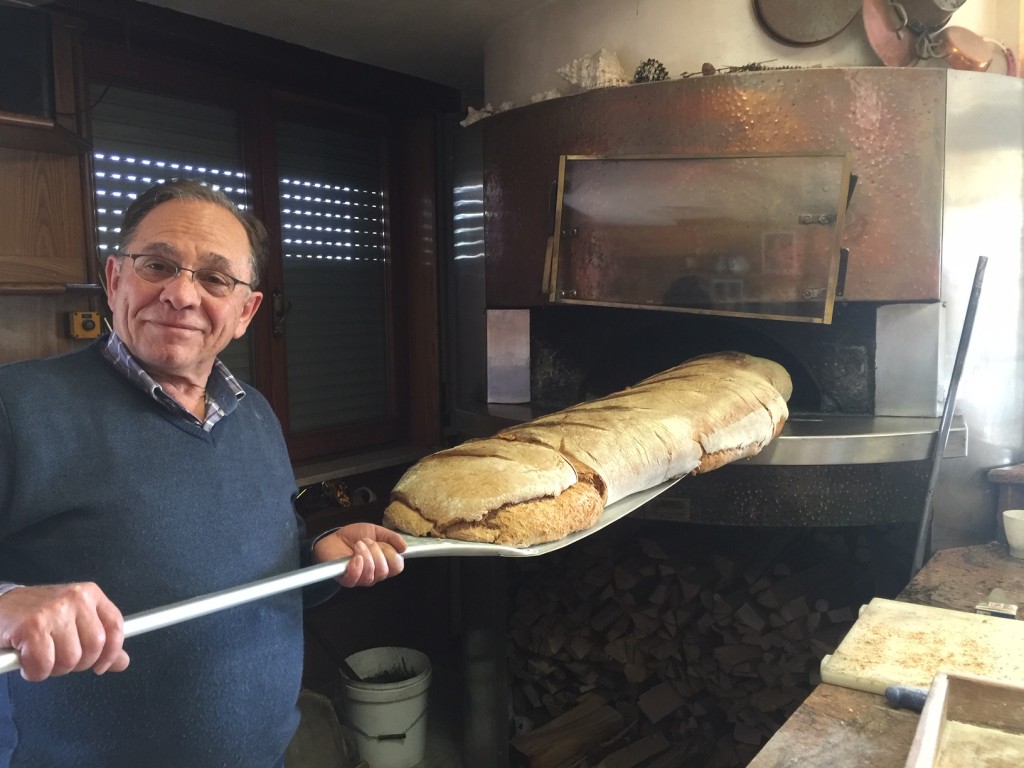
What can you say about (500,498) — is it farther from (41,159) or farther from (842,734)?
(41,159)

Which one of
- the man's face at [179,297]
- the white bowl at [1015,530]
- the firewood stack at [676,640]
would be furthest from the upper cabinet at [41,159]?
the white bowl at [1015,530]

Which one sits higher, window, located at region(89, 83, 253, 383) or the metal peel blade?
window, located at region(89, 83, 253, 383)

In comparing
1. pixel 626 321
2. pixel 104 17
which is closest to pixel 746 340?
pixel 626 321

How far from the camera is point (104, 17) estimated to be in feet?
7.14

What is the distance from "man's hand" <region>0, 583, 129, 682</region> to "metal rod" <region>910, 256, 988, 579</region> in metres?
1.86

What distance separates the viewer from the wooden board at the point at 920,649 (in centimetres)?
120

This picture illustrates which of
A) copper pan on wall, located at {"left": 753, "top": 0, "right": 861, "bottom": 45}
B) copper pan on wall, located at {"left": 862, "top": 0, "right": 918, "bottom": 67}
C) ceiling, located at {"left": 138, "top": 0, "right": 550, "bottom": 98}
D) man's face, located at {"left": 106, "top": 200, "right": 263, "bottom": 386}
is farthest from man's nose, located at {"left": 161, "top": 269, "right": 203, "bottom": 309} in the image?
copper pan on wall, located at {"left": 862, "top": 0, "right": 918, "bottom": 67}

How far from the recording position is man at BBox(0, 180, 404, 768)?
3.37ft

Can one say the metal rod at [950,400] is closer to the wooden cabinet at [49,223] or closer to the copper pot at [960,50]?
the copper pot at [960,50]

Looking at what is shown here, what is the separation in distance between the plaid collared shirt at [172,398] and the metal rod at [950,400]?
1.67 m

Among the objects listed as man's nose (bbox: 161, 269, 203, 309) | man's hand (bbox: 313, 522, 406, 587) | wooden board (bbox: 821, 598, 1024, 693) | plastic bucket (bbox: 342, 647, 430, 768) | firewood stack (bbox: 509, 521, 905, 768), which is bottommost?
plastic bucket (bbox: 342, 647, 430, 768)

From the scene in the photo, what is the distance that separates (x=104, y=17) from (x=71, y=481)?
176 cm

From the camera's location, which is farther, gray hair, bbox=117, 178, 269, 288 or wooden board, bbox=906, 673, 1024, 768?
gray hair, bbox=117, 178, 269, 288

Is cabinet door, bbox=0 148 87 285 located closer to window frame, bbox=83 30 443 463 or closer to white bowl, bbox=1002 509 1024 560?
window frame, bbox=83 30 443 463
